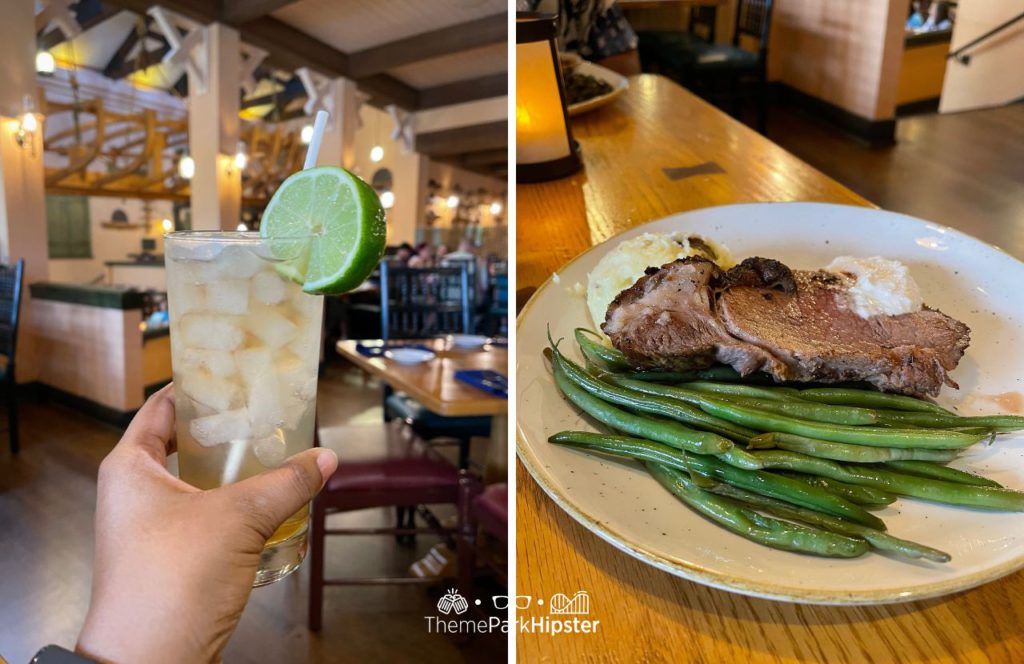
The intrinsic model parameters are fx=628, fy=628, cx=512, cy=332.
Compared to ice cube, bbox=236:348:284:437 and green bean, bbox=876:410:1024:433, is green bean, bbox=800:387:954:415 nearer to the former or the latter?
green bean, bbox=876:410:1024:433

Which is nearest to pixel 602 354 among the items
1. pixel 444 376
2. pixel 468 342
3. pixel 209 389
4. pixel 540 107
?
pixel 209 389

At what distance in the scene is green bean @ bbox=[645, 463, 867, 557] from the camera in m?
0.38

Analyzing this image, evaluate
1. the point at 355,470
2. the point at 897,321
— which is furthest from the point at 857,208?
the point at 355,470

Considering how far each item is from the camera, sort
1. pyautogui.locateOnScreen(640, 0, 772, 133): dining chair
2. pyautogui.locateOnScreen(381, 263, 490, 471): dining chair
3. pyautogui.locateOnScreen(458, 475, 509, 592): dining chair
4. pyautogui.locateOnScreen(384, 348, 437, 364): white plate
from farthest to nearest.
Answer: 1. pyautogui.locateOnScreen(381, 263, 490, 471): dining chair
2. pyautogui.locateOnScreen(384, 348, 437, 364): white plate
3. pyautogui.locateOnScreen(458, 475, 509, 592): dining chair
4. pyautogui.locateOnScreen(640, 0, 772, 133): dining chair

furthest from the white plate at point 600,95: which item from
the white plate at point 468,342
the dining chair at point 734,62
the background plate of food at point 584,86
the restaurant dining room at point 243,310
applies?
the white plate at point 468,342

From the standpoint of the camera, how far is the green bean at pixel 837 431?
0.47 m

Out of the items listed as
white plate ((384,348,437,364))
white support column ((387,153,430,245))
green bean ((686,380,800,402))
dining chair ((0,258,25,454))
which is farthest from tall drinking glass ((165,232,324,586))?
white support column ((387,153,430,245))

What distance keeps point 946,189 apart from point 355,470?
1700 mm

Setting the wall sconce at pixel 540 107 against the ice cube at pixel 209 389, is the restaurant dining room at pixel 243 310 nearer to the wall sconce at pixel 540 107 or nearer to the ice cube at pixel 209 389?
the ice cube at pixel 209 389

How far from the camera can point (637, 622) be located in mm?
377

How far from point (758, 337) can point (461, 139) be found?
2399 millimetres

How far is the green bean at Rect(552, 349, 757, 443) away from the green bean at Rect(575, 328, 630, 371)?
43 millimetres

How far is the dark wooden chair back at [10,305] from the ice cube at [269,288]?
162cm

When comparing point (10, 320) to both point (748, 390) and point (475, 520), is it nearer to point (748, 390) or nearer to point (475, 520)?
point (475, 520)
